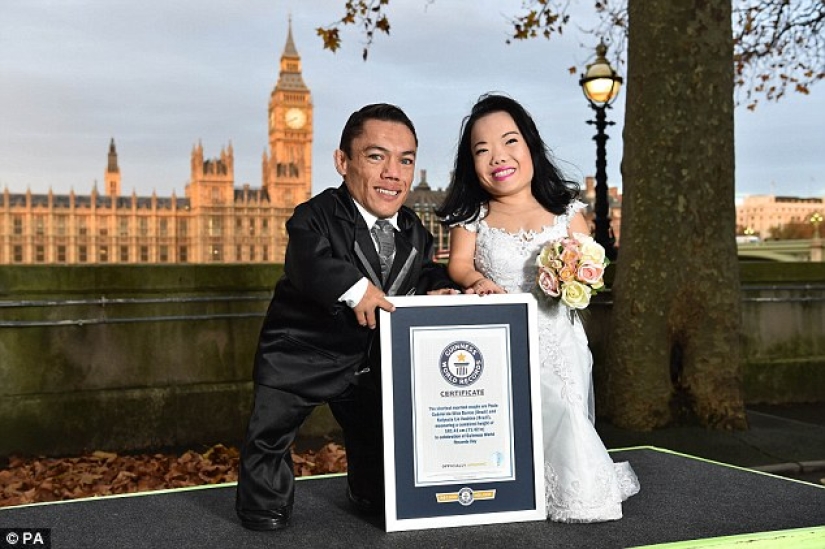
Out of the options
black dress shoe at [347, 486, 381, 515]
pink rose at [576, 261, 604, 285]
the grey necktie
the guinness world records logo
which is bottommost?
black dress shoe at [347, 486, 381, 515]

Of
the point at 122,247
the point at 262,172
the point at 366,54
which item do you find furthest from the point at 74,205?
the point at 366,54

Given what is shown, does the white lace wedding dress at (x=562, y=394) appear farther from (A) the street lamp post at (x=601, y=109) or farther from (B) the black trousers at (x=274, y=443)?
(A) the street lamp post at (x=601, y=109)

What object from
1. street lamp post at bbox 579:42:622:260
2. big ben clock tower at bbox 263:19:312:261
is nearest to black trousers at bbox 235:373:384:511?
street lamp post at bbox 579:42:622:260

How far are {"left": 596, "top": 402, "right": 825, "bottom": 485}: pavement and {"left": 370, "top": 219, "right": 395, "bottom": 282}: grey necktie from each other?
3.31m

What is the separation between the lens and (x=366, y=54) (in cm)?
946

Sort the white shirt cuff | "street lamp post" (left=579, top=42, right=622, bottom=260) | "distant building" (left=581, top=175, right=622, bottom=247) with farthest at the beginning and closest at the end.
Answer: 1. "street lamp post" (left=579, top=42, right=622, bottom=260)
2. "distant building" (left=581, top=175, right=622, bottom=247)
3. the white shirt cuff

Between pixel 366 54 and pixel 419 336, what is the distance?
709 centimetres

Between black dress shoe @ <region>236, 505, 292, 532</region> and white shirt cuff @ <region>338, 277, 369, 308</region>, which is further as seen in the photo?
black dress shoe @ <region>236, 505, 292, 532</region>

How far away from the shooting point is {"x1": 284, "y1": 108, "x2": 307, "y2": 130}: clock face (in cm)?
13988

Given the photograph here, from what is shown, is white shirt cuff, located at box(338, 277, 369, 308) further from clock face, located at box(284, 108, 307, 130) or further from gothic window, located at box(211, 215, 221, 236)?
clock face, located at box(284, 108, 307, 130)

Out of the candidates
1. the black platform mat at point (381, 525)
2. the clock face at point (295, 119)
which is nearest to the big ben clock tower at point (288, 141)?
the clock face at point (295, 119)

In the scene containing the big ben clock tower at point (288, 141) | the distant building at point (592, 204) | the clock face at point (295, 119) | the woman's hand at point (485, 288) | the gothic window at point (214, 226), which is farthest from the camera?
the clock face at point (295, 119)

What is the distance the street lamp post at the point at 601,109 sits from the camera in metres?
11.5

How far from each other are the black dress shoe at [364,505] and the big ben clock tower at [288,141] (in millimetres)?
117078
